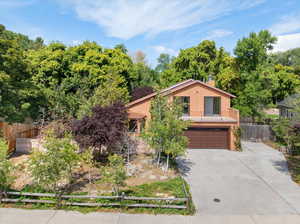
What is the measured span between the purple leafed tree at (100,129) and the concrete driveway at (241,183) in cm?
484

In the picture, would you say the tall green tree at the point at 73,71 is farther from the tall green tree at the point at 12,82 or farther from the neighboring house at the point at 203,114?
the neighboring house at the point at 203,114

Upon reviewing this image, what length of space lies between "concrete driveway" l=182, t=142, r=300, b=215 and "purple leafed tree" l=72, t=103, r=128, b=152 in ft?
15.9

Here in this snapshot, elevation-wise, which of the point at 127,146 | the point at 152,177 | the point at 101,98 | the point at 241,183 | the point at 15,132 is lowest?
the point at 241,183

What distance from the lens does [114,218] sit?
702 cm

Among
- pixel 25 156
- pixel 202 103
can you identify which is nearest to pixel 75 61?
pixel 25 156

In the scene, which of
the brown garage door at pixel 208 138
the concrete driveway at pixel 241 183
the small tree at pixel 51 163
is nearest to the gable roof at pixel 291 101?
the concrete driveway at pixel 241 183

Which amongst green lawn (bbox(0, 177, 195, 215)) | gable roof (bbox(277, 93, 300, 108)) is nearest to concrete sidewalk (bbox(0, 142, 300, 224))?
green lawn (bbox(0, 177, 195, 215))

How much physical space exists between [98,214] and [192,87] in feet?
47.1

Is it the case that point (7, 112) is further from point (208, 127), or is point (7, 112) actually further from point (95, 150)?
point (208, 127)

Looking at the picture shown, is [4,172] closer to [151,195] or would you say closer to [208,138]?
[151,195]

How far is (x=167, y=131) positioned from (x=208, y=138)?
7646mm

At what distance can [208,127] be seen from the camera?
677 inches

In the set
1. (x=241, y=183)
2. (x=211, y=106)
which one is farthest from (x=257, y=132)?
(x=241, y=183)

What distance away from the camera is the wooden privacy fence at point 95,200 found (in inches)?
297
